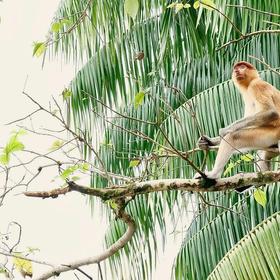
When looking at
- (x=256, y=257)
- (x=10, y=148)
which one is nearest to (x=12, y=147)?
(x=10, y=148)

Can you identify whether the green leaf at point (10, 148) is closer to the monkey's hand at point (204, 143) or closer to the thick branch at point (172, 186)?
the thick branch at point (172, 186)

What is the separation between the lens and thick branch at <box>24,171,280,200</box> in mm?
3025

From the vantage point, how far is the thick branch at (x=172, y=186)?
9.93 feet

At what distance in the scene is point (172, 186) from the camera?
3146 mm

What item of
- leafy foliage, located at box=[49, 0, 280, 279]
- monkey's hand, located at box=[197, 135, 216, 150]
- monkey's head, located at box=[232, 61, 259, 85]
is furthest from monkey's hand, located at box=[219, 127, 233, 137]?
leafy foliage, located at box=[49, 0, 280, 279]

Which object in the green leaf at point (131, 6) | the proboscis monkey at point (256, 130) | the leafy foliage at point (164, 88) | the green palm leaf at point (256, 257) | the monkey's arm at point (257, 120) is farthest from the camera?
the leafy foliage at point (164, 88)

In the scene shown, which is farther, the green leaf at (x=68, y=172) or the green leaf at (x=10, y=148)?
the green leaf at (x=68, y=172)

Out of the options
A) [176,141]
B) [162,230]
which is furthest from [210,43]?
[162,230]

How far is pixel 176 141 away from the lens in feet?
18.2

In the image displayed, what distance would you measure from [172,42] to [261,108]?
2095 millimetres

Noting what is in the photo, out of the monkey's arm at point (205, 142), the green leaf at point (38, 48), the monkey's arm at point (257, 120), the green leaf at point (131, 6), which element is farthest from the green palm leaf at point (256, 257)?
the green leaf at point (131, 6)

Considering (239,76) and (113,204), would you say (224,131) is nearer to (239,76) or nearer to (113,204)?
(239,76)

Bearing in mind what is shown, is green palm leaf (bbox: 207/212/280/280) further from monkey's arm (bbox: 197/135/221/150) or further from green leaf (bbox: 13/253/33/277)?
green leaf (bbox: 13/253/33/277)

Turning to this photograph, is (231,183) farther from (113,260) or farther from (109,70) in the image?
(109,70)
